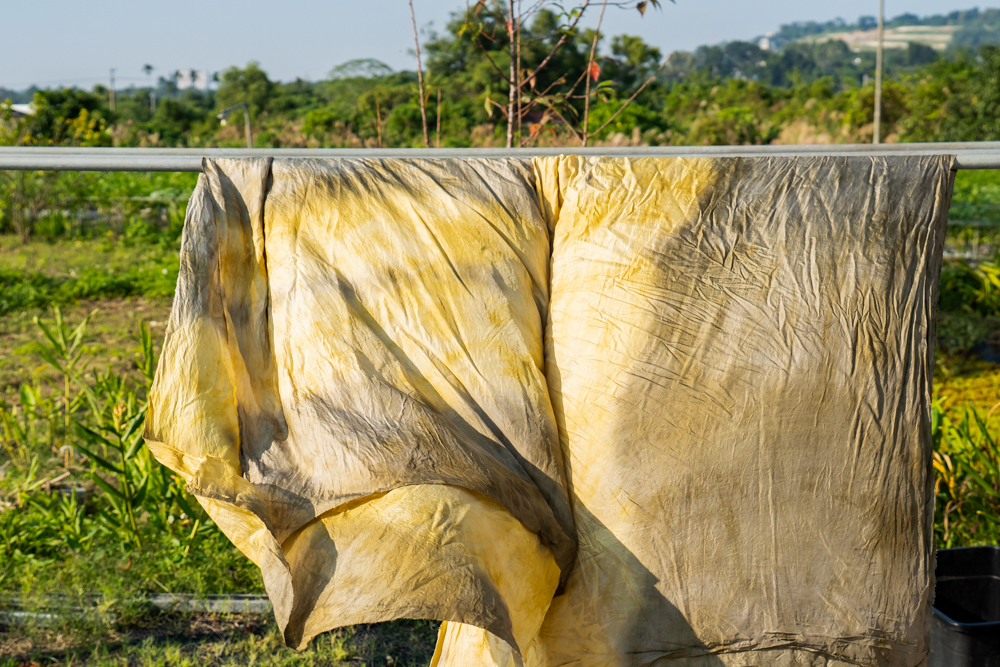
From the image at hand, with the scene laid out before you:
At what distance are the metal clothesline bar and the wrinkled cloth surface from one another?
0.09m

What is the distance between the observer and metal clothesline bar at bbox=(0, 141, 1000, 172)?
3.95ft

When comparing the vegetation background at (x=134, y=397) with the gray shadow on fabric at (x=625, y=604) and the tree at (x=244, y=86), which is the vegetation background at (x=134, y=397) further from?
the tree at (x=244, y=86)

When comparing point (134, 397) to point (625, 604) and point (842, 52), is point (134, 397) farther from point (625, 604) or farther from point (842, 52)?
point (842, 52)

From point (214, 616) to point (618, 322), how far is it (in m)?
1.95

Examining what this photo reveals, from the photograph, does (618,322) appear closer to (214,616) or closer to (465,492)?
(465,492)

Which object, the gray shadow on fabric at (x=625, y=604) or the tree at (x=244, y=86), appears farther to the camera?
the tree at (x=244, y=86)

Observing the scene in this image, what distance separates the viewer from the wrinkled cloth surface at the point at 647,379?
105 cm

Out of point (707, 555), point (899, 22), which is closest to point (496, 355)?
point (707, 555)

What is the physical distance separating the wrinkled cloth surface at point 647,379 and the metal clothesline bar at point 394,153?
0.09 meters

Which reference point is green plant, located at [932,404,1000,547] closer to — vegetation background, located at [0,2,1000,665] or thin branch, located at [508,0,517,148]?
vegetation background, located at [0,2,1000,665]

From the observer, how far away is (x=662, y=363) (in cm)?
108

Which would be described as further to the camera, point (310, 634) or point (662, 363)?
point (662, 363)

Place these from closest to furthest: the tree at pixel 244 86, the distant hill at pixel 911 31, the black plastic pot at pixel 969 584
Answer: the black plastic pot at pixel 969 584
the tree at pixel 244 86
the distant hill at pixel 911 31

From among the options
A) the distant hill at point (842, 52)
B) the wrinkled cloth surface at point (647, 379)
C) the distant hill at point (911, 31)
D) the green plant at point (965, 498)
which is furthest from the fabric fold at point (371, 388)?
the distant hill at point (911, 31)
